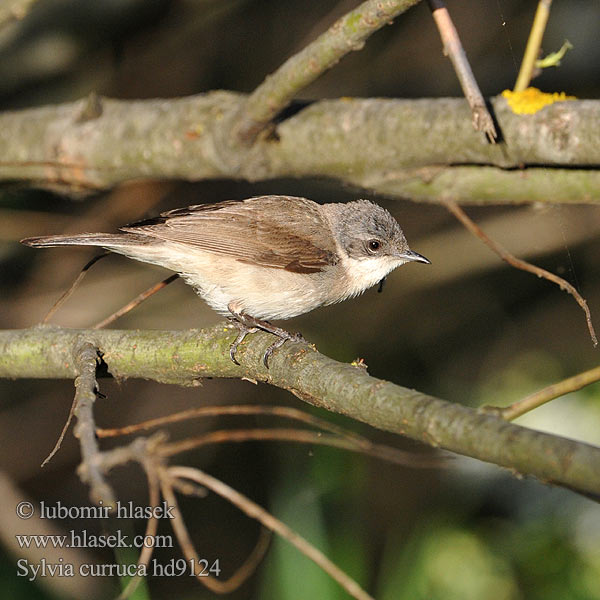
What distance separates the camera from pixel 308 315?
6.28m

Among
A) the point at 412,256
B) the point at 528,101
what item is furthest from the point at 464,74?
the point at 412,256

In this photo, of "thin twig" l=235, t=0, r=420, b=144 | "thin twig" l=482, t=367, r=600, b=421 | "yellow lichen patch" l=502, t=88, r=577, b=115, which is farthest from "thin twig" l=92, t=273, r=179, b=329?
"yellow lichen patch" l=502, t=88, r=577, b=115

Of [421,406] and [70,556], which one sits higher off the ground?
[421,406]

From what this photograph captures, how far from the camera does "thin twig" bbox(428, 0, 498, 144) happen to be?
10.1 feet

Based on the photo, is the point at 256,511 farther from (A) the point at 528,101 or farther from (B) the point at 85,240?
(A) the point at 528,101

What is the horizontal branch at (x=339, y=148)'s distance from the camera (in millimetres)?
3801

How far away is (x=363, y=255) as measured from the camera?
13.8 feet

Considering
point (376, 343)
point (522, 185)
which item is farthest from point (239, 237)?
point (376, 343)

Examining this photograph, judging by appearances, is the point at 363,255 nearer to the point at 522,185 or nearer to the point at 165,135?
the point at 522,185

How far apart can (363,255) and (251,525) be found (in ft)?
10.3

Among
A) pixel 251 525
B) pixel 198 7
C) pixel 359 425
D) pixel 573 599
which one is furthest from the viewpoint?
pixel 251 525

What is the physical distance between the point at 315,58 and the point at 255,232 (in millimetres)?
942

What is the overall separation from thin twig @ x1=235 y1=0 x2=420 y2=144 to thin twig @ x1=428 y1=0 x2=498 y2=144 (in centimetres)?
27

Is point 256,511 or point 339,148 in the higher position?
point 339,148
